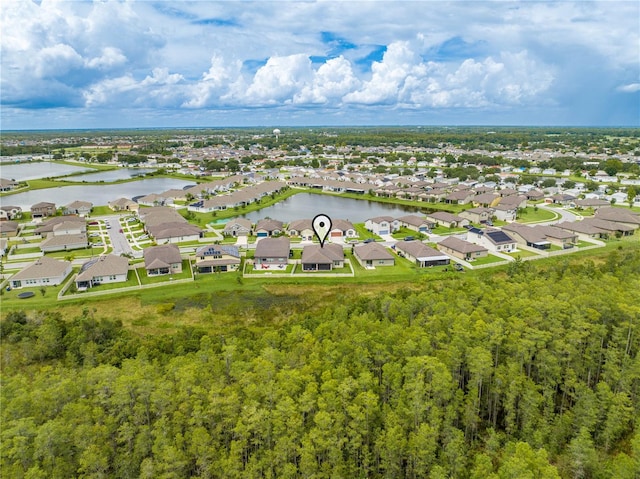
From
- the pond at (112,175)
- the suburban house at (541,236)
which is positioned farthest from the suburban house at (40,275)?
the pond at (112,175)

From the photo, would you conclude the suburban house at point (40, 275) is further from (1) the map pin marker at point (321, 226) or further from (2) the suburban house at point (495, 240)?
(2) the suburban house at point (495, 240)

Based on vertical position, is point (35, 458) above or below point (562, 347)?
below

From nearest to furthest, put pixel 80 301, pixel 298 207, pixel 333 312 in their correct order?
pixel 333 312
pixel 80 301
pixel 298 207

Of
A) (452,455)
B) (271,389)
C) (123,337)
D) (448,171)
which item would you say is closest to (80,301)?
(123,337)

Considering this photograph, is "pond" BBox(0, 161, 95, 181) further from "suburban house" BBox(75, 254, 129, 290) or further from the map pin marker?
the map pin marker

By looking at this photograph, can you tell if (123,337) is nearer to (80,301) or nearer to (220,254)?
(80,301)

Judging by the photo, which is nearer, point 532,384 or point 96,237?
point 532,384

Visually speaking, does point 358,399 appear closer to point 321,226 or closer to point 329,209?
point 321,226

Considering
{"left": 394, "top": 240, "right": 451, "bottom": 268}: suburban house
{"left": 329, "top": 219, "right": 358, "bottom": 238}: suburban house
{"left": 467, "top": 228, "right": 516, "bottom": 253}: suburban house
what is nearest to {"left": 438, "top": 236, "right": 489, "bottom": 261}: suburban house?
{"left": 467, "top": 228, "right": 516, "bottom": 253}: suburban house
